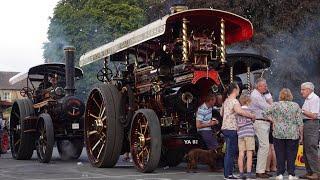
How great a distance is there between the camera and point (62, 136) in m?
14.8

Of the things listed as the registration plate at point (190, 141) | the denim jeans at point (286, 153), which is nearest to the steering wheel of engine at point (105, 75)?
the registration plate at point (190, 141)

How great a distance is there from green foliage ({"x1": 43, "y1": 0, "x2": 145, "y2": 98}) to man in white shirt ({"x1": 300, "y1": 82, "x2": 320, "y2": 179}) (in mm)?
26563

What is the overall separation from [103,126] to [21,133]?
4.00m

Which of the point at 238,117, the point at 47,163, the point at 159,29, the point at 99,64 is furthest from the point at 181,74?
the point at 99,64

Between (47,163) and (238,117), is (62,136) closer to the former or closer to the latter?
(47,163)

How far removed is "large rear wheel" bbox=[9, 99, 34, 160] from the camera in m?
15.3

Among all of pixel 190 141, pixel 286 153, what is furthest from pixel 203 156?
pixel 286 153

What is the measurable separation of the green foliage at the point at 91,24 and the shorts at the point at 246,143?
1041 inches

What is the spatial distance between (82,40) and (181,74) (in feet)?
89.5

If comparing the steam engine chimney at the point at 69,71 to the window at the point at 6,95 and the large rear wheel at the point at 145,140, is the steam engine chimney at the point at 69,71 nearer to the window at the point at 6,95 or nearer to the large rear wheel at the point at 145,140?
the large rear wheel at the point at 145,140

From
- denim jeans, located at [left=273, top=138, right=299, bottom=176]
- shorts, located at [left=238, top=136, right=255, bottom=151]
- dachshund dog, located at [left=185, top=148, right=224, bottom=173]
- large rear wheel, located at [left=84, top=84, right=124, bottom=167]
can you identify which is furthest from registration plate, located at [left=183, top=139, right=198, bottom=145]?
denim jeans, located at [left=273, top=138, right=299, bottom=176]

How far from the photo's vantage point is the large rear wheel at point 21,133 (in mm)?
15299

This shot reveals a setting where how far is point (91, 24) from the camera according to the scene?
37.9 meters

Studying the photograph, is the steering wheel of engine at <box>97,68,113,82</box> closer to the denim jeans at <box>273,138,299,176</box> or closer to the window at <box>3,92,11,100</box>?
the denim jeans at <box>273,138,299,176</box>
